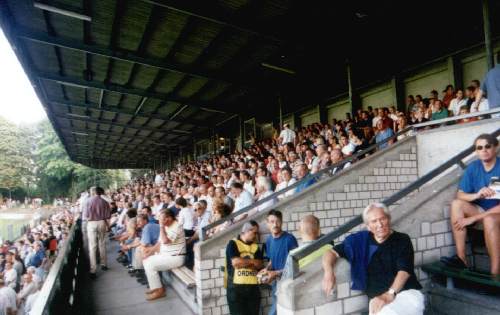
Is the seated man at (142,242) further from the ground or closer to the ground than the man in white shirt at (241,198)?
closer to the ground

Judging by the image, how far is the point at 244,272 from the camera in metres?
4.38

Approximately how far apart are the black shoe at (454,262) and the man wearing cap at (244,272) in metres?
2.06

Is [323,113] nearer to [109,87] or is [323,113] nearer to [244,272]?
[109,87]

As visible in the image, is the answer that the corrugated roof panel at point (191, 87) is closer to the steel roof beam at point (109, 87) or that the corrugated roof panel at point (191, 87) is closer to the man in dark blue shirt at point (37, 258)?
the steel roof beam at point (109, 87)

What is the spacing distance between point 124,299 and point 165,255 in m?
1.05

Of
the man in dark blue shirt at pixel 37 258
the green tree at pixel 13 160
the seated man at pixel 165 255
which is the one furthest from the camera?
the green tree at pixel 13 160

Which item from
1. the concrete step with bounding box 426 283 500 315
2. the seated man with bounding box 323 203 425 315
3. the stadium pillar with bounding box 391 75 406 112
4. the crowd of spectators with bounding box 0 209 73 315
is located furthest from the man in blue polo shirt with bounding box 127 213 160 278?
the stadium pillar with bounding box 391 75 406 112

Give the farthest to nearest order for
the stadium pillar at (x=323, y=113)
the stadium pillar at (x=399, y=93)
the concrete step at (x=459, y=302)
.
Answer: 1. the stadium pillar at (x=323, y=113)
2. the stadium pillar at (x=399, y=93)
3. the concrete step at (x=459, y=302)

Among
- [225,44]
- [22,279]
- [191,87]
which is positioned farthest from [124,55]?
[22,279]

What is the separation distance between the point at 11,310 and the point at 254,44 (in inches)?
367

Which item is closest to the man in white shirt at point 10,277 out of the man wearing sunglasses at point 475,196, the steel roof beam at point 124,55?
the steel roof beam at point 124,55

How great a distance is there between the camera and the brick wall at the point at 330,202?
506 centimetres

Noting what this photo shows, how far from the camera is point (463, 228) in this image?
3.38 m

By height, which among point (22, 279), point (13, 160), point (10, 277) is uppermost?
point (13, 160)
